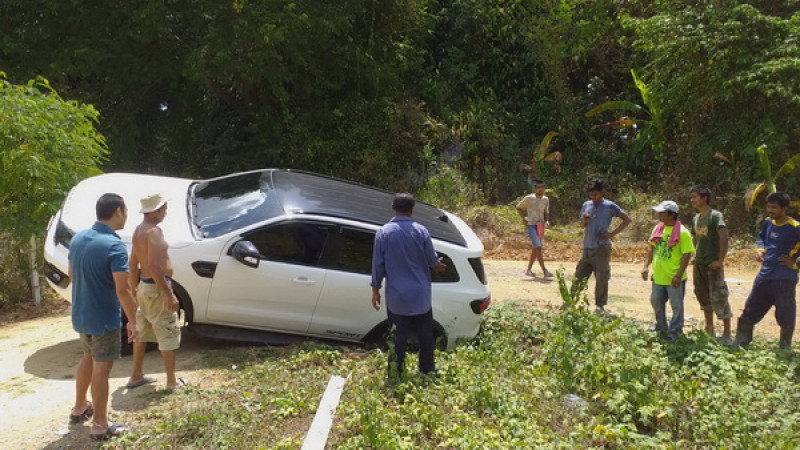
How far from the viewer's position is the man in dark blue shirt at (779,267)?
6.50 meters

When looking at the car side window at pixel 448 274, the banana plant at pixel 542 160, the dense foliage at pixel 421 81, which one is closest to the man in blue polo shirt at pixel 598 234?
the car side window at pixel 448 274

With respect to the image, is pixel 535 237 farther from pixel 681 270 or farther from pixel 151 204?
pixel 151 204

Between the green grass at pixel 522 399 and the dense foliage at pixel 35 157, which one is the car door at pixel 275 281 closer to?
the green grass at pixel 522 399

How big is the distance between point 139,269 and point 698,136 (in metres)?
13.4

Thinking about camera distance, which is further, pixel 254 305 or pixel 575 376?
pixel 254 305

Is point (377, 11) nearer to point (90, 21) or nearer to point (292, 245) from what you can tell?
point (90, 21)

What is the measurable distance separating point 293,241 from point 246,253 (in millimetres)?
531

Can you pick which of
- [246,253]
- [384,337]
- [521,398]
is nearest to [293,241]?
[246,253]

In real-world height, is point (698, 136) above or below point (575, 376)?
Result: above

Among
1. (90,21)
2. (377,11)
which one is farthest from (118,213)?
(377,11)

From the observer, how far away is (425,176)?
16.8 m

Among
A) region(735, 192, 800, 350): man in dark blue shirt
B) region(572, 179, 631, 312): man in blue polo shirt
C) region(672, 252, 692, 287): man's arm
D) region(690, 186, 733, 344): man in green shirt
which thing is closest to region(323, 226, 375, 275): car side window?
region(572, 179, 631, 312): man in blue polo shirt

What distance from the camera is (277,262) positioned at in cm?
665

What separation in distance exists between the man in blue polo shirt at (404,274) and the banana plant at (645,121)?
1202cm
